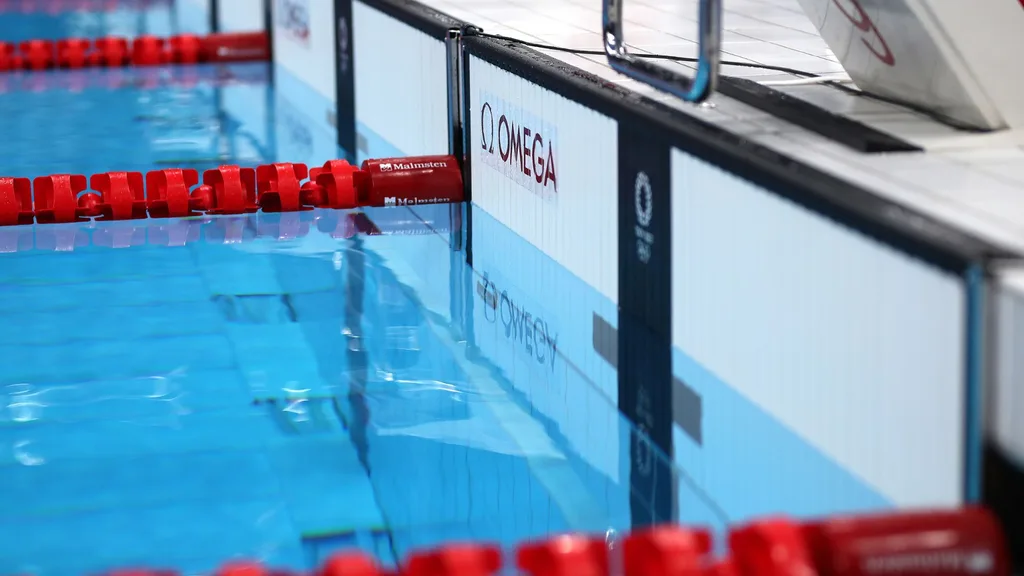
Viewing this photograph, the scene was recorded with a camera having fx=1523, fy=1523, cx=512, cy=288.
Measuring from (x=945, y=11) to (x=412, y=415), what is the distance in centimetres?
130

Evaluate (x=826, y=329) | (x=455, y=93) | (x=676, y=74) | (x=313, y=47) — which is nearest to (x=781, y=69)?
(x=676, y=74)

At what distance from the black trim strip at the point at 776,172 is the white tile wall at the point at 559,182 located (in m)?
0.06

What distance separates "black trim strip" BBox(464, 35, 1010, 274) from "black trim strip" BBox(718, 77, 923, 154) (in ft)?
0.64

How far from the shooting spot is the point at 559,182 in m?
3.85

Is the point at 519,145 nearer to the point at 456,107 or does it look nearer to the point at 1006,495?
the point at 456,107

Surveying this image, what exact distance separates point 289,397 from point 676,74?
1.04 meters

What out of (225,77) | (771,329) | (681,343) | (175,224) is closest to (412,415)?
(681,343)

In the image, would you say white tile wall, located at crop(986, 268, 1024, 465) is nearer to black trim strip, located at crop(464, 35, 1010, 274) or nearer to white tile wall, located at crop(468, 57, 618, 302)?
black trim strip, located at crop(464, 35, 1010, 274)

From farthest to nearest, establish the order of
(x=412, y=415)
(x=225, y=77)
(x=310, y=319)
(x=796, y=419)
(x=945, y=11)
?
(x=225, y=77)
(x=310, y=319)
(x=412, y=415)
(x=945, y=11)
(x=796, y=419)

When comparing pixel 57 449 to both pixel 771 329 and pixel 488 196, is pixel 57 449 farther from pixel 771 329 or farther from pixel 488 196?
pixel 488 196

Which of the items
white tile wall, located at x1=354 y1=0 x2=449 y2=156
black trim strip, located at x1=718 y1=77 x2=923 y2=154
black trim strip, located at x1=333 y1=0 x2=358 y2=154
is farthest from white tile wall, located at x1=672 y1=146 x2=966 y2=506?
black trim strip, located at x1=333 y1=0 x2=358 y2=154

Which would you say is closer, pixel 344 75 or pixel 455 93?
pixel 455 93

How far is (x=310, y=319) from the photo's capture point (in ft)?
12.2

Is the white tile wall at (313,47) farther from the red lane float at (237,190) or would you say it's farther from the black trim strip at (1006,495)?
the black trim strip at (1006,495)
